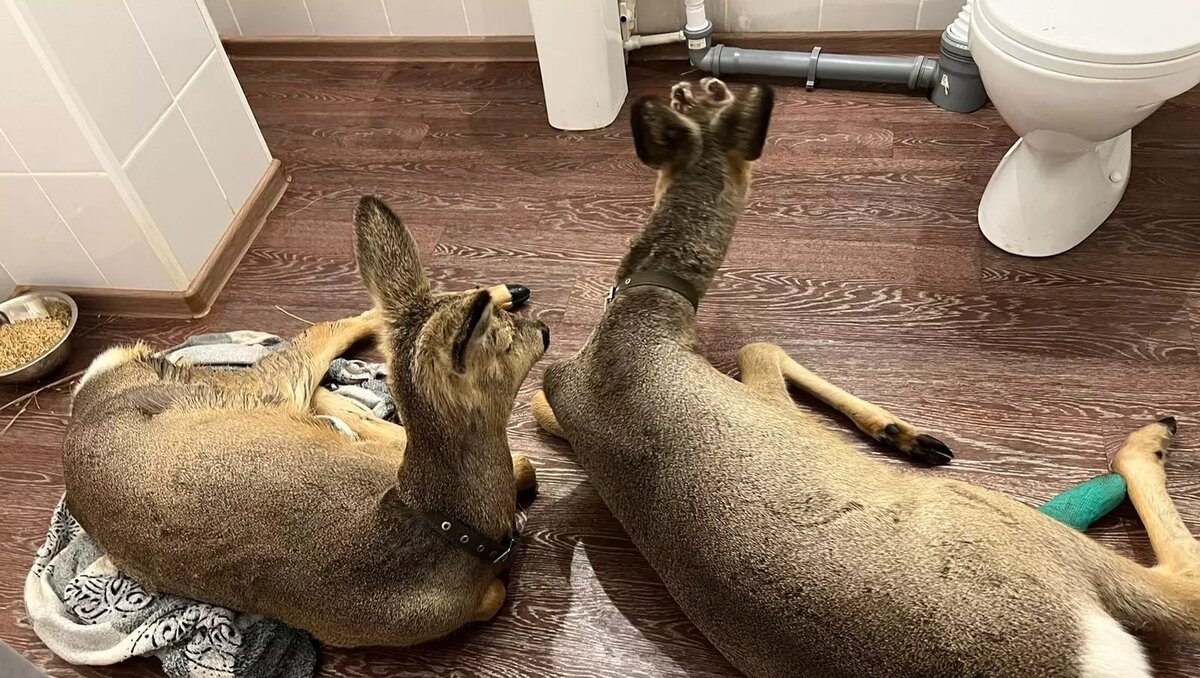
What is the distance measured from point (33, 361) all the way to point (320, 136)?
5.62ft

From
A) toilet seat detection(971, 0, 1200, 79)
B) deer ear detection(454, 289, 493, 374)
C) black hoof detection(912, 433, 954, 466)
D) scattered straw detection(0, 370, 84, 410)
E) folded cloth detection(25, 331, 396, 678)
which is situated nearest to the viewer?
deer ear detection(454, 289, 493, 374)

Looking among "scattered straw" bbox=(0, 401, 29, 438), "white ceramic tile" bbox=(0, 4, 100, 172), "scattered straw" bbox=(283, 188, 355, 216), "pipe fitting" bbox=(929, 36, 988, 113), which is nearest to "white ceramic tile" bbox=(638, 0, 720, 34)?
"pipe fitting" bbox=(929, 36, 988, 113)

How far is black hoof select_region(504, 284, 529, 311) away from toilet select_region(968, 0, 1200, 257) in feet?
5.85

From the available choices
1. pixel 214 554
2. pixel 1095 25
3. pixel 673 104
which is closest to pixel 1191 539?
pixel 1095 25

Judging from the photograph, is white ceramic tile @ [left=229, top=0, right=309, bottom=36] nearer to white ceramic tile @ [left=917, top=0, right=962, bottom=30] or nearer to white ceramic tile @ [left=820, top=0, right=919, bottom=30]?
white ceramic tile @ [left=820, top=0, right=919, bottom=30]

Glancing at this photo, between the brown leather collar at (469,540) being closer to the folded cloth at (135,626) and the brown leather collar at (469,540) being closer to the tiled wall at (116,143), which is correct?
the folded cloth at (135,626)

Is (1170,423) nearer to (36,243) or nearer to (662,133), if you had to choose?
(662,133)

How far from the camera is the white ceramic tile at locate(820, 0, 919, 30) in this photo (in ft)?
12.8

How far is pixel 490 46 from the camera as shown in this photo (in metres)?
4.40

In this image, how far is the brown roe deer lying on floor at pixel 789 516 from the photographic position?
1.62 m

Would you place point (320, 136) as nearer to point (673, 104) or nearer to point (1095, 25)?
point (673, 104)

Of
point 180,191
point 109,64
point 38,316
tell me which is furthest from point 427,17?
point 38,316

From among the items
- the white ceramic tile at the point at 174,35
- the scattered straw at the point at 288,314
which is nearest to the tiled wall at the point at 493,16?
the white ceramic tile at the point at 174,35

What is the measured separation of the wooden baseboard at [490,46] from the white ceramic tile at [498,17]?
1.6 inches
